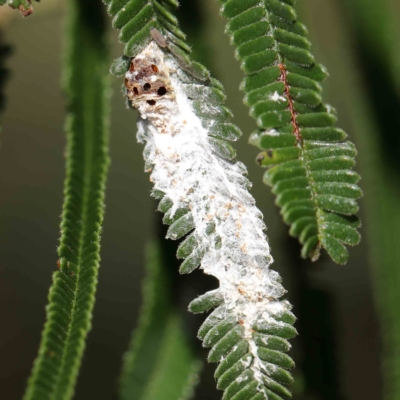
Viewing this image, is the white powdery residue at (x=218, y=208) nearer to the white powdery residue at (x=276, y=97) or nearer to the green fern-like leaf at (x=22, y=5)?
the white powdery residue at (x=276, y=97)

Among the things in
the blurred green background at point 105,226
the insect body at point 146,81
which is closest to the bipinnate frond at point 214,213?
the insect body at point 146,81

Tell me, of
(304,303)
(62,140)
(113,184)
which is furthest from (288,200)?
(62,140)

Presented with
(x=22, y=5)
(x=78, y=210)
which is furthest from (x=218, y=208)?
(x=22, y=5)

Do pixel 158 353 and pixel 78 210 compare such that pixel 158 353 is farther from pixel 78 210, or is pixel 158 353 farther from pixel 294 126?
pixel 294 126

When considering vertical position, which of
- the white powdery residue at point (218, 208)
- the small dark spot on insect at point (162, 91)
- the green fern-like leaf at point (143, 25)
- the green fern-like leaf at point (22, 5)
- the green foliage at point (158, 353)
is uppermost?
the green fern-like leaf at point (22, 5)

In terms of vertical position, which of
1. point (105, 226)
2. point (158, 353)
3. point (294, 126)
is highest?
point (105, 226)

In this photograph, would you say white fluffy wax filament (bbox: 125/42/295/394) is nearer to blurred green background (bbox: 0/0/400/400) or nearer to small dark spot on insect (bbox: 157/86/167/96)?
small dark spot on insect (bbox: 157/86/167/96)
